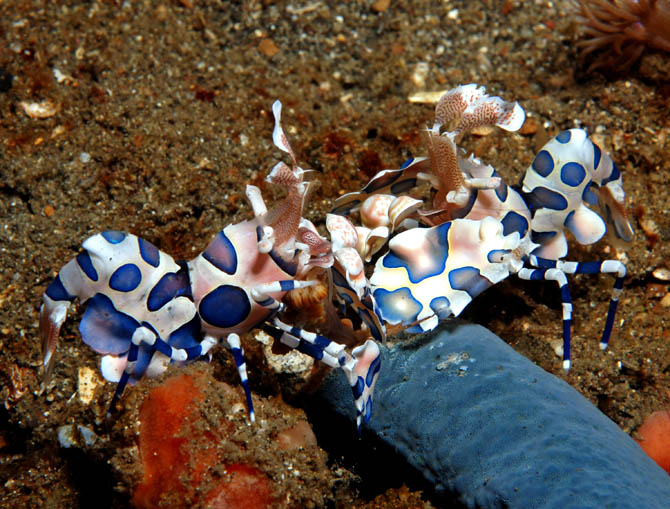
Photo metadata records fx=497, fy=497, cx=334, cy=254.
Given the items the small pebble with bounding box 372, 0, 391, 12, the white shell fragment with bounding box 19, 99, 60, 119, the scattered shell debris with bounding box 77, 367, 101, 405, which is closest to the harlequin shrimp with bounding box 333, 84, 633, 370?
the scattered shell debris with bounding box 77, 367, 101, 405

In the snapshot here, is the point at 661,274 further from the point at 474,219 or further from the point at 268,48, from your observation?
the point at 268,48

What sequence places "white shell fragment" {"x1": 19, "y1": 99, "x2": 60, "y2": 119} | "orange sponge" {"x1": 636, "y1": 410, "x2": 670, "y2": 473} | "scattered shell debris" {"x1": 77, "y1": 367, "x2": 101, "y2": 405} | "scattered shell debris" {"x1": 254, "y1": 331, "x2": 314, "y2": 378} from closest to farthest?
"scattered shell debris" {"x1": 254, "y1": 331, "x2": 314, "y2": 378}
"orange sponge" {"x1": 636, "y1": 410, "x2": 670, "y2": 473}
"scattered shell debris" {"x1": 77, "y1": 367, "x2": 101, "y2": 405}
"white shell fragment" {"x1": 19, "y1": 99, "x2": 60, "y2": 119}

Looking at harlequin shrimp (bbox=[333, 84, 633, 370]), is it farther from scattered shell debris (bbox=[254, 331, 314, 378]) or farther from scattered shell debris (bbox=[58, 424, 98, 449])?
scattered shell debris (bbox=[58, 424, 98, 449])

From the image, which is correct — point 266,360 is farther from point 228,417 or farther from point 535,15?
point 535,15

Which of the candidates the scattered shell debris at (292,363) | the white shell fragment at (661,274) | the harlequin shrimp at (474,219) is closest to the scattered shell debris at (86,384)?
the scattered shell debris at (292,363)

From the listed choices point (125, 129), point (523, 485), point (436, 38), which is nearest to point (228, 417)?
point (523, 485)
